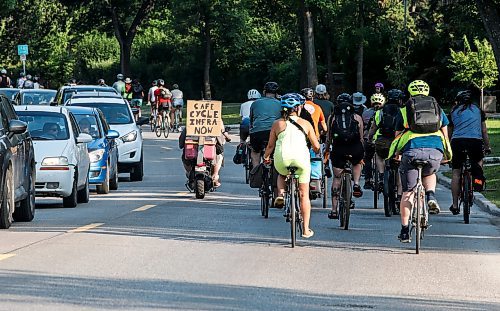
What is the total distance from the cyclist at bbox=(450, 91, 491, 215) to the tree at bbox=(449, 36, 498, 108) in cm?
3443

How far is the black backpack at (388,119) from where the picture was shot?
2055 centimetres

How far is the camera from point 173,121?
165 ft

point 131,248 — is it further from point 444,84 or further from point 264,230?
point 444,84

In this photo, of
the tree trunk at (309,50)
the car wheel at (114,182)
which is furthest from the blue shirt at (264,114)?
the tree trunk at (309,50)

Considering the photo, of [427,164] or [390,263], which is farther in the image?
[427,164]

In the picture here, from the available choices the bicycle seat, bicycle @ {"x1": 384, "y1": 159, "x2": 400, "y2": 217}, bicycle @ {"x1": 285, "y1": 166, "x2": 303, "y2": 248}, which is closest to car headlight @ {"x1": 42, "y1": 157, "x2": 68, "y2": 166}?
bicycle @ {"x1": 384, "y1": 159, "x2": 400, "y2": 217}

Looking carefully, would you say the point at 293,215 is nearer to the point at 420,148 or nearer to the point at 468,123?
the point at 420,148

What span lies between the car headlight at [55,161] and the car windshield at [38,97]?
50.4ft

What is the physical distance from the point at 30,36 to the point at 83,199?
46294mm

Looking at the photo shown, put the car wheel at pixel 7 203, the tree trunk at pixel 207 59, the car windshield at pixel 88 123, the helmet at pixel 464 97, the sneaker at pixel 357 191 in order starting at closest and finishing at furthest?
the car wheel at pixel 7 203 < the sneaker at pixel 357 191 < the helmet at pixel 464 97 < the car windshield at pixel 88 123 < the tree trunk at pixel 207 59

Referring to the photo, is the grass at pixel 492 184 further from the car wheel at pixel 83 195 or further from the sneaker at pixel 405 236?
the car wheel at pixel 83 195

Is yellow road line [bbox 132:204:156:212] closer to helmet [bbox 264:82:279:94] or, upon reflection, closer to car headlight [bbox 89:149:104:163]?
helmet [bbox 264:82:279:94]

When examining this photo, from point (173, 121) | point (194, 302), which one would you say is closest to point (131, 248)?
point (194, 302)

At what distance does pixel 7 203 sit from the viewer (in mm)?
16594
